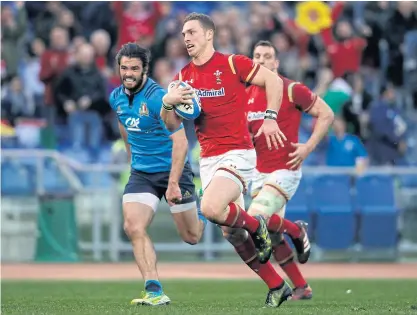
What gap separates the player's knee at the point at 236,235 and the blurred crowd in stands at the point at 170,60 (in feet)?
29.4

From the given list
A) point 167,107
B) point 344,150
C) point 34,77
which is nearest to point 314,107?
point 167,107

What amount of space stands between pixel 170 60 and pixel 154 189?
33.1ft

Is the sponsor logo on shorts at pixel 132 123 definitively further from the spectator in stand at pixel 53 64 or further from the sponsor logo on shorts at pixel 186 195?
the spectator in stand at pixel 53 64

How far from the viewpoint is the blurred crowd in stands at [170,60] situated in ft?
64.7

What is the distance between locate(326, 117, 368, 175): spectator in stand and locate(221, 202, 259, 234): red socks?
869 cm

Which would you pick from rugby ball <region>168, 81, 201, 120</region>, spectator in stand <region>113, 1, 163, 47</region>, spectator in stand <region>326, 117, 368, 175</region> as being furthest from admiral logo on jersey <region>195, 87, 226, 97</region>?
spectator in stand <region>113, 1, 163, 47</region>

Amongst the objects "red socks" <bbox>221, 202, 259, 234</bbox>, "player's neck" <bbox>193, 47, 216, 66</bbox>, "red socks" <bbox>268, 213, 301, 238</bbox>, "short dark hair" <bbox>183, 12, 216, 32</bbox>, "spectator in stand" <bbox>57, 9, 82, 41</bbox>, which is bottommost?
"red socks" <bbox>268, 213, 301, 238</bbox>

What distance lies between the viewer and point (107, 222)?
18.5m

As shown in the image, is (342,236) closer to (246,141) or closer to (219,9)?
(219,9)

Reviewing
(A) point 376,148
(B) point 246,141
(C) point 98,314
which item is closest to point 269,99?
(B) point 246,141

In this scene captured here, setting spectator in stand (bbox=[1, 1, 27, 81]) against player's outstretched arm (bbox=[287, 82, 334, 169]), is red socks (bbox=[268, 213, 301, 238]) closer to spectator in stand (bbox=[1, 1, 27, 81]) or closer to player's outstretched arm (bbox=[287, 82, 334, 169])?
player's outstretched arm (bbox=[287, 82, 334, 169])

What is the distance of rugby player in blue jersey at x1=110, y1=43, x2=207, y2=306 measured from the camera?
10156 mm

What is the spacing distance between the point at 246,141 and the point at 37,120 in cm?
1064

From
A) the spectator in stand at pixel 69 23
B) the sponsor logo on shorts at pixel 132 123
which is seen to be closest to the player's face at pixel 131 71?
the sponsor logo on shorts at pixel 132 123
